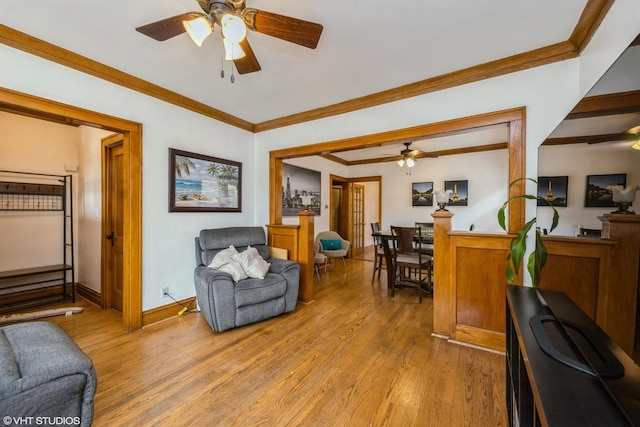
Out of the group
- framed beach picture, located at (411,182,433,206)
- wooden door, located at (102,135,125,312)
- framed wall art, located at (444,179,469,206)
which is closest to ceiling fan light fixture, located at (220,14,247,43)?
wooden door, located at (102,135,125,312)

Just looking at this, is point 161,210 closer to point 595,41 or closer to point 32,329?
point 32,329

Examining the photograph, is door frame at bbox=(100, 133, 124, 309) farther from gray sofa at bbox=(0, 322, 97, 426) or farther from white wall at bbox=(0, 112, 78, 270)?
gray sofa at bbox=(0, 322, 97, 426)

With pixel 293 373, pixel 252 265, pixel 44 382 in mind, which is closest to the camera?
pixel 44 382

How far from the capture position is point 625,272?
2.72 ft

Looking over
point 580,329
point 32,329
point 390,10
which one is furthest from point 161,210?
point 580,329

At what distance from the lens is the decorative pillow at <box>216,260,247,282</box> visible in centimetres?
271

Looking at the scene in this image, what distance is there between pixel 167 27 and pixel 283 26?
2.25 feet

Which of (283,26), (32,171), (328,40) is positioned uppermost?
(328,40)

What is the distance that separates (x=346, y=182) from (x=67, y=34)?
5.42m

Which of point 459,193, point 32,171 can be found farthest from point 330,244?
point 32,171

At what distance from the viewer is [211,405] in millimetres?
1632

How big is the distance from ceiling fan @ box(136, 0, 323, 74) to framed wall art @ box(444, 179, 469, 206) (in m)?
4.77

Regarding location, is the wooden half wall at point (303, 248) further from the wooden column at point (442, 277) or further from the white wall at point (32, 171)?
the white wall at point (32, 171)

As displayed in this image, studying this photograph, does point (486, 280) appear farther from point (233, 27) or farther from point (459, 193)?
point (459, 193)
